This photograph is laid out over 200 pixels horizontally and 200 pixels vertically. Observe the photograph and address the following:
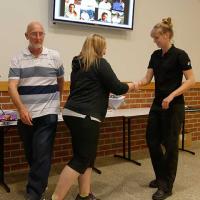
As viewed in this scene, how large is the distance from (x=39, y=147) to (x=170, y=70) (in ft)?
4.12

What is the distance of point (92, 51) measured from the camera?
7.94 feet

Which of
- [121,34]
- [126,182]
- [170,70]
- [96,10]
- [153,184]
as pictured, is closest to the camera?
[170,70]

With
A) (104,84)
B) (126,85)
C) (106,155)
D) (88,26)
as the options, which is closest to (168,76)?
(126,85)

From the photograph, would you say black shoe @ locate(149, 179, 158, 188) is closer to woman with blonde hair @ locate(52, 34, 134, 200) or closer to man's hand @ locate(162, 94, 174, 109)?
man's hand @ locate(162, 94, 174, 109)

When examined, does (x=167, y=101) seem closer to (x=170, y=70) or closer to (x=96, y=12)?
(x=170, y=70)

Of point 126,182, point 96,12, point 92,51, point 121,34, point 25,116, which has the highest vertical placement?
point 96,12

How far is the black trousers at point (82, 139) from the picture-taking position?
2.42m

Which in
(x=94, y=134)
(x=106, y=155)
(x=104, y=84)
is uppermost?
(x=104, y=84)

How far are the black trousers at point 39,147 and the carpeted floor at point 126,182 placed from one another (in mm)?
332

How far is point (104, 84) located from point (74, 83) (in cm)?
23

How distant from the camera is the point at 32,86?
254 centimetres

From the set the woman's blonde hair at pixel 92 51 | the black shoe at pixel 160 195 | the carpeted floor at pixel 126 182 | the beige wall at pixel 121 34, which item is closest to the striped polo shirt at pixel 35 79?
the woman's blonde hair at pixel 92 51

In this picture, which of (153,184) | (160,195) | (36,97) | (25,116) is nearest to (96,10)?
(36,97)

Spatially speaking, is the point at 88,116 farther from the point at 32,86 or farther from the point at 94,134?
the point at 32,86
